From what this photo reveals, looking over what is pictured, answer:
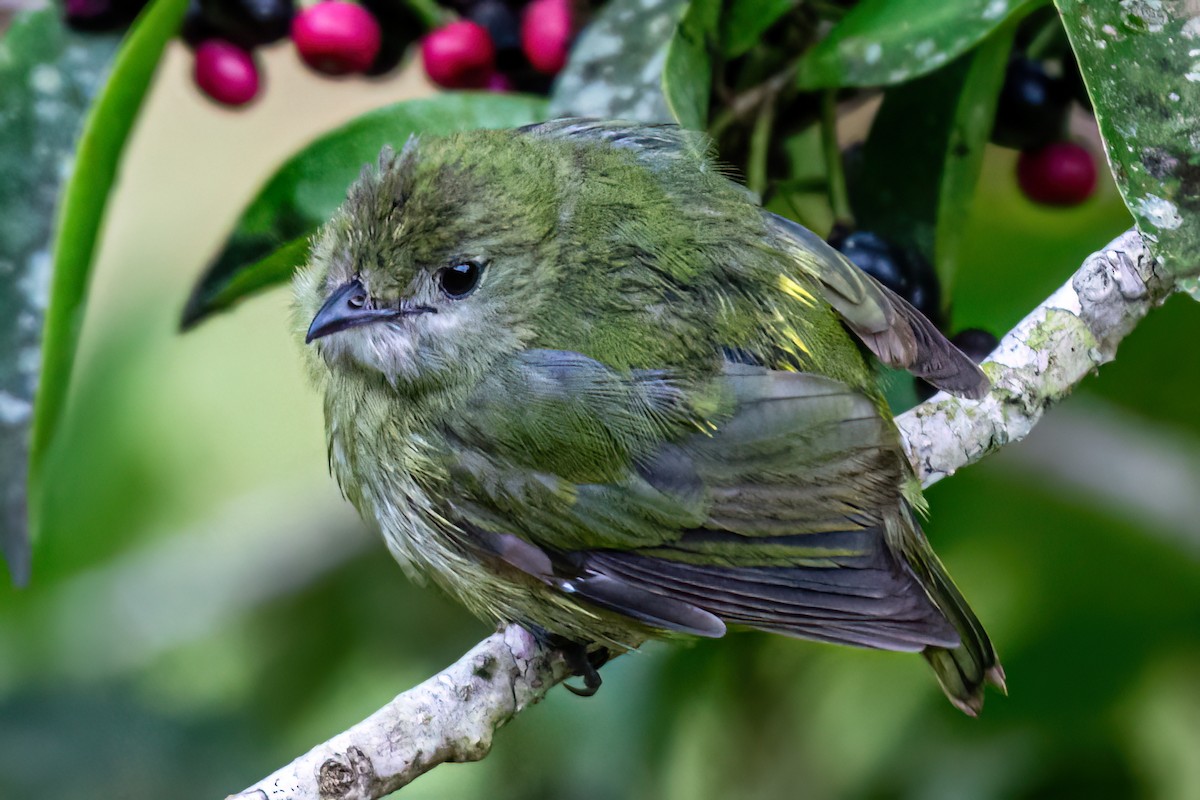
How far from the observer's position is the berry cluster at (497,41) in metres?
2.05

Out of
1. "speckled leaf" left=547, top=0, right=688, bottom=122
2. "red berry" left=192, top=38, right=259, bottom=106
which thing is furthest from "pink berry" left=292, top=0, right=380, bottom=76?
"speckled leaf" left=547, top=0, right=688, bottom=122

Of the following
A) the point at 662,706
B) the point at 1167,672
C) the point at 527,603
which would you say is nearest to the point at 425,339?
the point at 527,603

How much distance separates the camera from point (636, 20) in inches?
76.7

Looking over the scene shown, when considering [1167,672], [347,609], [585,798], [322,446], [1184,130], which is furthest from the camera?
[322,446]

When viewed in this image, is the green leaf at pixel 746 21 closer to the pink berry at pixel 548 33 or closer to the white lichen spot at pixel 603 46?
the white lichen spot at pixel 603 46

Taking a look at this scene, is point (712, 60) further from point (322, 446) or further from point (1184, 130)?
point (322, 446)

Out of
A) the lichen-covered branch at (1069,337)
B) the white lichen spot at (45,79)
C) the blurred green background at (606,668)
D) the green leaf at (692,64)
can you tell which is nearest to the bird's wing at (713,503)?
the lichen-covered branch at (1069,337)

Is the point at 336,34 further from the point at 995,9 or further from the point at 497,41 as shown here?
the point at 995,9

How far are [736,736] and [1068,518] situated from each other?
0.70m

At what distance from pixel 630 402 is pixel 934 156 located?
628mm

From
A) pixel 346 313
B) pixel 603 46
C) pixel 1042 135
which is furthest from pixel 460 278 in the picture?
pixel 1042 135

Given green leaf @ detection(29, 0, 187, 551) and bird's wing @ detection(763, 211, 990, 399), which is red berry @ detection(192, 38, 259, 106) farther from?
bird's wing @ detection(763, 211, 990, 399)

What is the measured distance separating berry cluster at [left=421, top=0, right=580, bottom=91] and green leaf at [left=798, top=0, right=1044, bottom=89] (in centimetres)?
41

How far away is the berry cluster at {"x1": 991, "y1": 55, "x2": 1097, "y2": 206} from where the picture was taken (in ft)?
6.84
